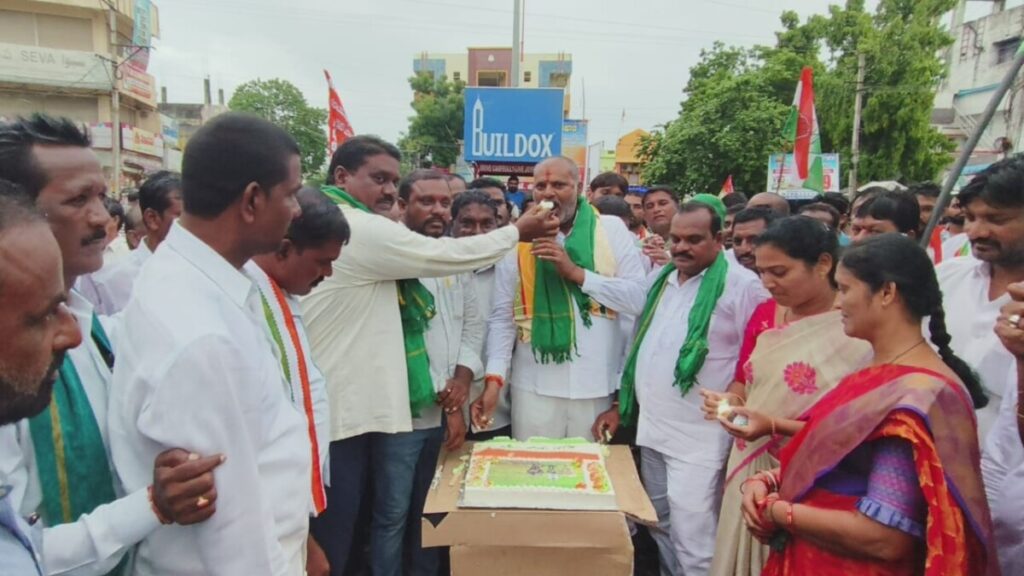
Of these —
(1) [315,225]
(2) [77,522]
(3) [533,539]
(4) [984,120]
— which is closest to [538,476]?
(3) [533,539]

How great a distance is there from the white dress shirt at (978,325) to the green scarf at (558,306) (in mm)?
1596

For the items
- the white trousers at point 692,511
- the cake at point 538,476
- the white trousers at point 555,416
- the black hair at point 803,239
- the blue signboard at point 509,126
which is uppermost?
the blue signboard at point 509,126

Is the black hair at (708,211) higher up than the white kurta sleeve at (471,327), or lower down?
higher up

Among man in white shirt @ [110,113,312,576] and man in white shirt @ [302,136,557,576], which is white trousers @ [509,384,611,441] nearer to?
man in white shirt @ [302,136,557,576]

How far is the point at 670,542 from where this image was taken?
10.6 ft

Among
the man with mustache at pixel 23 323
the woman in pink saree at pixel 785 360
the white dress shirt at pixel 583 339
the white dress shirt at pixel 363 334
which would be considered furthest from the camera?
the white dress shirt at pixel 583 339

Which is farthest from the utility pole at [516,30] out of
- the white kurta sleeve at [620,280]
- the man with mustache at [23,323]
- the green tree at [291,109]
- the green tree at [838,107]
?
the green tree at [291,109]

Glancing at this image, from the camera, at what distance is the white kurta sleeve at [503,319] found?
3391mm

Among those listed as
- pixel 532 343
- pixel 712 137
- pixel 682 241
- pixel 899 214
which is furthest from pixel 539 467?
pixel 712 137

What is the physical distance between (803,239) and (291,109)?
172ft

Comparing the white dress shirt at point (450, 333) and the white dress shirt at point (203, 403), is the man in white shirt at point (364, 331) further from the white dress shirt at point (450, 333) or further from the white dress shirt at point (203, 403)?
the white dress shirt at point (203, 403)

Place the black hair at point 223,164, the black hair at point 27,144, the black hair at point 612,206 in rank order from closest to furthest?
1. the black hair at point 223,164
2. the black hair at point 27,144
3. the black hair at point 612,206

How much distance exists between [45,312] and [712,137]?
17004 millimetres

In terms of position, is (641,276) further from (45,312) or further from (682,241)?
(45,312)
